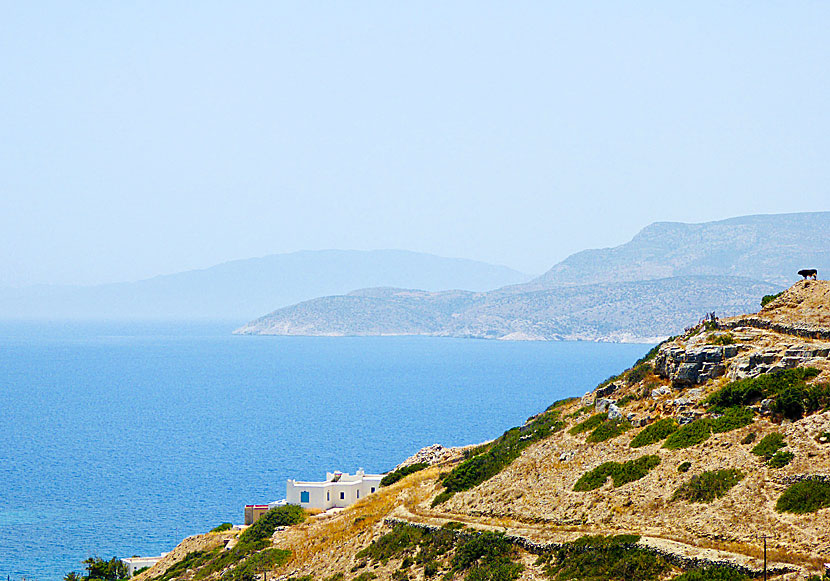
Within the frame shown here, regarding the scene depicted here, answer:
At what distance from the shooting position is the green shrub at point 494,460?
133 feet

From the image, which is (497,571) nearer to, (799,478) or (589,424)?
(799,478)

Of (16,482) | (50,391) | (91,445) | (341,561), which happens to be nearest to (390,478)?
(341,561)

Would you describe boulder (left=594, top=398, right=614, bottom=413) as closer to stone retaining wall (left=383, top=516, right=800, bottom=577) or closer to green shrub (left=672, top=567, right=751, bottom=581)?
stone retaining wall (left=383, top=516, right=800, bottom=577)

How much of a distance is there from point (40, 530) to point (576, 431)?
57148 mm

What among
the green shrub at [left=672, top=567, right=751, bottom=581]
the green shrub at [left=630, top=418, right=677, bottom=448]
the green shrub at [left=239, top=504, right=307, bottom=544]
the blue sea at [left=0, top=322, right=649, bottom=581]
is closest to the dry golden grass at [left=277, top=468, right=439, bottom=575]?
the green shrub at [left=239, top=504, right=307, bottom=544]

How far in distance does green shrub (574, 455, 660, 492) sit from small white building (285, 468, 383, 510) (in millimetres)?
24248

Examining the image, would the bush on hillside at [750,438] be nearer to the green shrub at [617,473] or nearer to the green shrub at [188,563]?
the green shrub at [617,473]

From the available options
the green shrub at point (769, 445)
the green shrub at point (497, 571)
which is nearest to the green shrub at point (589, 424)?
the green shrub at point (769, 445)

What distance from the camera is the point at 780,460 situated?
29.5 m

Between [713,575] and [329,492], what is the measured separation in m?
35.6

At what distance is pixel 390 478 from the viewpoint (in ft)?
185

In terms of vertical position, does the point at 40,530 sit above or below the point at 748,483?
below

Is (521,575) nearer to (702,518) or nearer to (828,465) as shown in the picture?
(702,518)

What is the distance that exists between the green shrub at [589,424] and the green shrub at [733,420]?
684 centimetres
